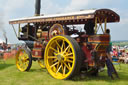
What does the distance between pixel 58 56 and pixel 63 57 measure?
0.19 metres

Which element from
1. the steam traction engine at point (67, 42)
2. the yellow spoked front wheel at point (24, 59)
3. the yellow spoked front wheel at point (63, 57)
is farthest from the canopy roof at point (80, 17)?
the yellow spoked front wheel at point (24, 59)

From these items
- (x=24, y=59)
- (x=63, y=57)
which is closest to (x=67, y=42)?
(x=63, y=57)

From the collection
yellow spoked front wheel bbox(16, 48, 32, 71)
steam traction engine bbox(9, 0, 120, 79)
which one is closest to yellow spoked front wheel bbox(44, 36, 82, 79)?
steam traction engine bbox(9, 0, 120, 79)

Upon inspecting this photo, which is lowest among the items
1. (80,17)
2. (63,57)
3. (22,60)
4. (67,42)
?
(22,60)

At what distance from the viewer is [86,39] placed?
217 inches

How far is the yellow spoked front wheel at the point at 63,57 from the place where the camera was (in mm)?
4961

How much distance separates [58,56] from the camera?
218 inches

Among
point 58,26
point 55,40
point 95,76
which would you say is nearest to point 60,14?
point 58,26

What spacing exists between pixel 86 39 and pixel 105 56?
86cm

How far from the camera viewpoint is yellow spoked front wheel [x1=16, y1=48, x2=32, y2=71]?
22.5 ft

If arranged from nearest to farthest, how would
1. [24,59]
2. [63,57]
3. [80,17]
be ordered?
[80,17] < [63,57] < [24,59]

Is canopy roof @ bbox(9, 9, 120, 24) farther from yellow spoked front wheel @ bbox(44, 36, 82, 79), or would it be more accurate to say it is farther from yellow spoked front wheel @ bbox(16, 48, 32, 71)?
yellow spoked front wheel @ bbox(16, 48, 32, 71)

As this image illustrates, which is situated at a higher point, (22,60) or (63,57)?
(63,57)

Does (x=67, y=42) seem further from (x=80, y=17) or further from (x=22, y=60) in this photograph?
(x=22, y=60)
